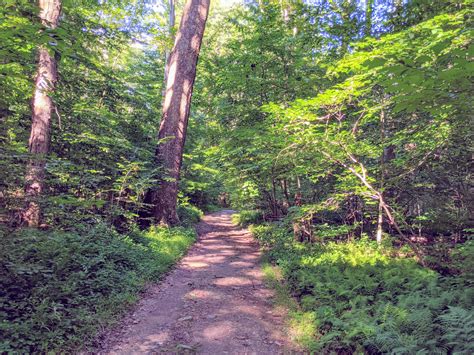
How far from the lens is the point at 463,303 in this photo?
3.83 metres

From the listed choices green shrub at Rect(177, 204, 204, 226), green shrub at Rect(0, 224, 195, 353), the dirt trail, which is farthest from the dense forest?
green shrub at Rect(177, 204, 204, 226)

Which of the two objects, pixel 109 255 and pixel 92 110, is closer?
pixel 109 255

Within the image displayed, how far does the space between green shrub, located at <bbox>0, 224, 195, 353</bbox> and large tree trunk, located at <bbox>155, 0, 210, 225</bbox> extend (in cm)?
375

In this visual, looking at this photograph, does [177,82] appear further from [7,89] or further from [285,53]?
[7,89]

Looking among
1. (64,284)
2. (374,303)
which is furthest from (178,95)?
(374,303)

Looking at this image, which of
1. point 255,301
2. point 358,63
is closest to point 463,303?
point 255,301

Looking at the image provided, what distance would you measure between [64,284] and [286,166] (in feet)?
21.1

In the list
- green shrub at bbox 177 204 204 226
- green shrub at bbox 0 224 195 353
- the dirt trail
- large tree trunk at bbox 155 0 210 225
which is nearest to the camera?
green shrub at bbox 0 224 195 353

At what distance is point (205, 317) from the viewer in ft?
15.5

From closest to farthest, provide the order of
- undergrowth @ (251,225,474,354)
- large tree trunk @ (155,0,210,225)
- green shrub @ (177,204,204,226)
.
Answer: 1. undergrowth @ (251,225,474,354)
2. large tree trunk @ (155,0,210,225)
3. green shrub @ (177,204,204,226)

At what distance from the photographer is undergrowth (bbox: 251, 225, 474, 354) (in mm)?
3203

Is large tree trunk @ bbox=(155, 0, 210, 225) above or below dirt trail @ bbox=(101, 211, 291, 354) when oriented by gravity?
above

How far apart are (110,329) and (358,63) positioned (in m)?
5.90

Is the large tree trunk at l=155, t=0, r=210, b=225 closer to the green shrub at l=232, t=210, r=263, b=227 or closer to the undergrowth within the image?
the undergrowth
